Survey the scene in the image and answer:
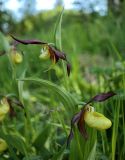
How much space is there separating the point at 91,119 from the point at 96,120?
2 cm

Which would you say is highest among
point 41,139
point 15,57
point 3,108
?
point 15,57

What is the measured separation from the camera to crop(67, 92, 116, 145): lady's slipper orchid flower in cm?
99

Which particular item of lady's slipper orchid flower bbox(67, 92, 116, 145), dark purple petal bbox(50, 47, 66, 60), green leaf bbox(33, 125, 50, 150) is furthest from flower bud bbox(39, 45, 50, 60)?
green leaf bbox(33, 125, 50, 150)

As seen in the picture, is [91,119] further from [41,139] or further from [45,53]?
[41,139]

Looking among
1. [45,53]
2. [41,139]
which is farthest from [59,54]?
[41,139]

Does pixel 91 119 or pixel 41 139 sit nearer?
pixel 91 119

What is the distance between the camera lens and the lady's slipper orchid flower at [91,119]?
39.0 inches

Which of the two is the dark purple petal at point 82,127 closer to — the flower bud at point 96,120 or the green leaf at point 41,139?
the flower bud at point 96,120

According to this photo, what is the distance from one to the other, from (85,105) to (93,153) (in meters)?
0.15

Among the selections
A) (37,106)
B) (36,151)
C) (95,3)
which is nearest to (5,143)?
(36,151)

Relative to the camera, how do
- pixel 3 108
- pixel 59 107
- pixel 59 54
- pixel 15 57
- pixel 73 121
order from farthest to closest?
pixel 59 107 < pixel 15 57 < pixel 3 108 < pixel 59 54 < pixel 73 121

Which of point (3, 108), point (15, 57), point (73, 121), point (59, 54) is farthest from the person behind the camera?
point (15, 57)

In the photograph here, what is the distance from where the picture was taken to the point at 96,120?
1.00 m

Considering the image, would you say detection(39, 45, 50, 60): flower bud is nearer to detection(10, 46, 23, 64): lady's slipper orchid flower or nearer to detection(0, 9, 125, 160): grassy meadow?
detection(0, 9, 125, 160): grassy meadow
